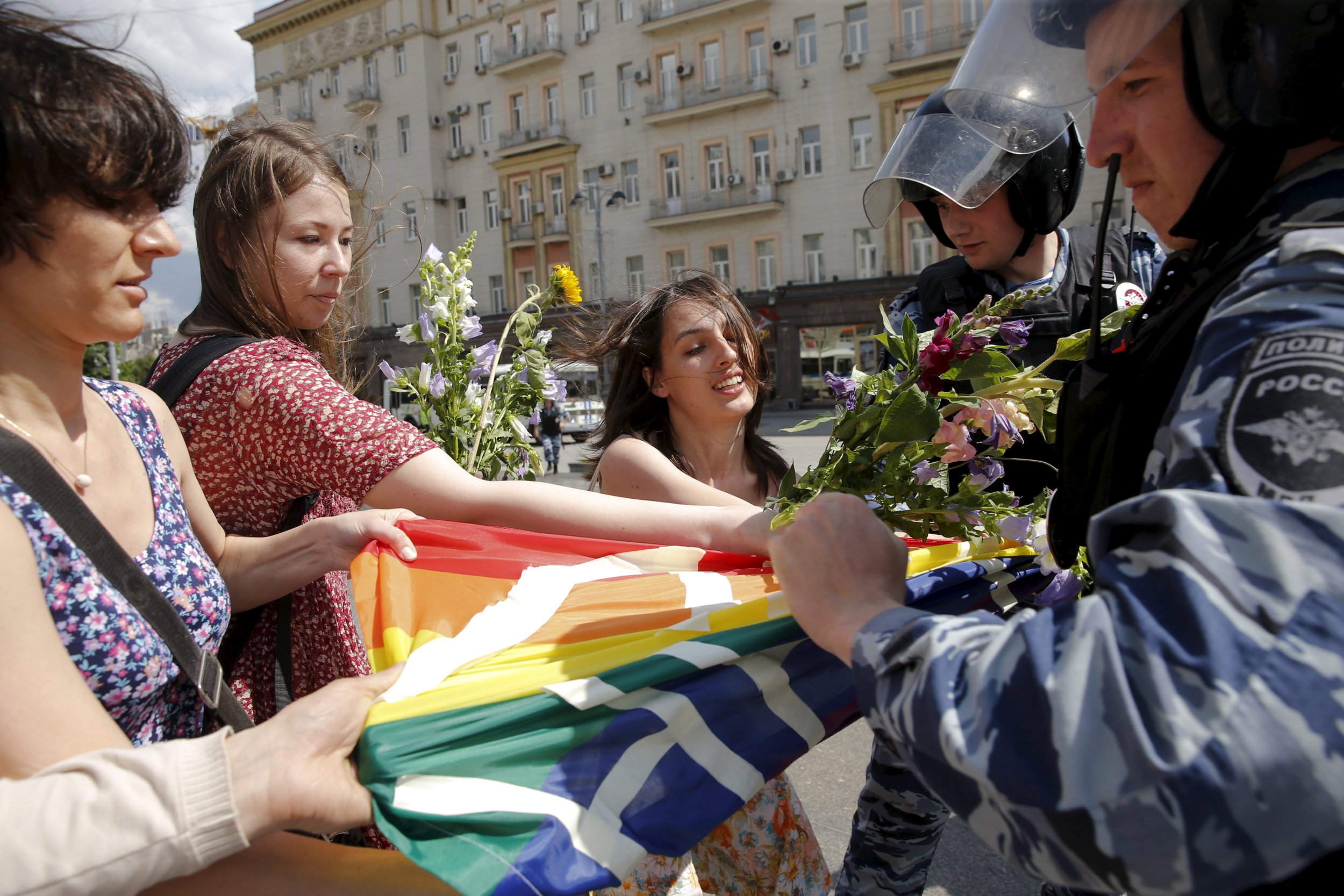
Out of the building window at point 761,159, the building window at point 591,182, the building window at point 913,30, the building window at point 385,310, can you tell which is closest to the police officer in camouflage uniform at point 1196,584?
the building window at point 913,30

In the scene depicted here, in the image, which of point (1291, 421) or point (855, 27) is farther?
point (855, 27)

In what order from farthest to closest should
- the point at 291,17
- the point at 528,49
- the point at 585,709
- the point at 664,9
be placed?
the point at 291,17
the point at 528,49
the point at 664,9
the point at 585,709

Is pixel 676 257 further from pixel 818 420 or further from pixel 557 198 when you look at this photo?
pixel 818 420

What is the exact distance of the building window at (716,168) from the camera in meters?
27.0

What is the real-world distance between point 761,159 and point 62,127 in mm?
27127

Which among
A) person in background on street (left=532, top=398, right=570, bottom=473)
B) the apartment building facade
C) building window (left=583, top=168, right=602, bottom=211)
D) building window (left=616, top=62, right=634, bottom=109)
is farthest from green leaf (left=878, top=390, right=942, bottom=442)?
building window (left=616, top=62, right=634, bottom=109)

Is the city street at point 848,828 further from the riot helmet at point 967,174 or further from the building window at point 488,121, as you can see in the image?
the building window at point 488,121

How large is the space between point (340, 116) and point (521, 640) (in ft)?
124

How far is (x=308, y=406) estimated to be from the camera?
166 cm

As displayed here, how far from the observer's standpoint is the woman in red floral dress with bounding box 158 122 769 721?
168 centimetres

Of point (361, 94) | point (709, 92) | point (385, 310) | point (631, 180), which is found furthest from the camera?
point (361, 94)

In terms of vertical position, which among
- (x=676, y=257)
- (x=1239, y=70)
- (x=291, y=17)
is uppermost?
(x=291, y=17)

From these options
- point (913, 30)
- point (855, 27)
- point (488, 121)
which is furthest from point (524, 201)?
point (913, 30)

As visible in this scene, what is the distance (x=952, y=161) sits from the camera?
229cm
